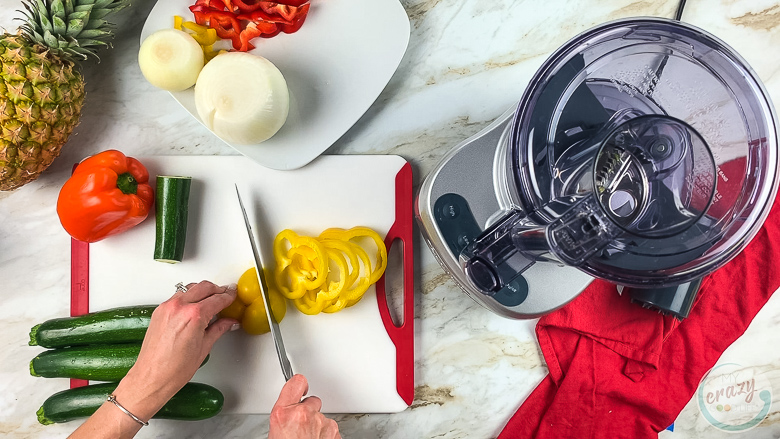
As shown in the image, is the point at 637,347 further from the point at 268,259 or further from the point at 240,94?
the point at 240,94

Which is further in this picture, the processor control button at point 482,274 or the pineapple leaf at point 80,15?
the pineapple leaf at point 80,15

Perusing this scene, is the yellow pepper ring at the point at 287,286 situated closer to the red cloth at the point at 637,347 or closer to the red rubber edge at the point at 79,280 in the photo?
the red rubber edge at the point at 79,280

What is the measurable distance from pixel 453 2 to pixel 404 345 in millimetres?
788

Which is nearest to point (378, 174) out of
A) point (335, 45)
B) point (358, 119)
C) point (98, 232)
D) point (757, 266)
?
point (358, 119)

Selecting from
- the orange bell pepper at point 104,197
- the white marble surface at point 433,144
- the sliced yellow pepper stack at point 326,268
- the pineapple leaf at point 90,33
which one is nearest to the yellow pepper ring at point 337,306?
the sliced yellow pepper stack at point 326,268

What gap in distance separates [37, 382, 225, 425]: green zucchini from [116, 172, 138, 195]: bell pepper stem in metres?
0.41

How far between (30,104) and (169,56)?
10.7 inches

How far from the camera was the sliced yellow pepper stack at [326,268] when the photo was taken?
3.81ft

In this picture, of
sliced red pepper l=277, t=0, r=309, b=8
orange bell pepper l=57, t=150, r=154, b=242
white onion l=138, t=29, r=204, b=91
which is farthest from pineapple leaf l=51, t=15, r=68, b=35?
sliced red pepper l=277, t=0, r=309, b=8

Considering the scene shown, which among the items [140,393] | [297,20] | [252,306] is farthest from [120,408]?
[297,20]

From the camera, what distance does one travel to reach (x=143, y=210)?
1.20 metres

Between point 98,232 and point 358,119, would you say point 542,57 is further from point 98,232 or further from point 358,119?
point 98,232

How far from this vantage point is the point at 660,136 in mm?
773

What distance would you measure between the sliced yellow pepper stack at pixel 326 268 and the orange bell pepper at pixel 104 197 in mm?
307
